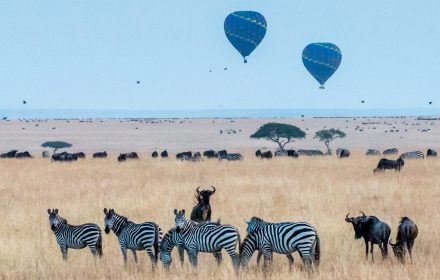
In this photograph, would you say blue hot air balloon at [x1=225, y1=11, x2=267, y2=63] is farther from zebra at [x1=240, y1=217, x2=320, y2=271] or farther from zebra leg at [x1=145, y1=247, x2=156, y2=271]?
zebra at [x1=240, y1=217, x2=320, y2=271]

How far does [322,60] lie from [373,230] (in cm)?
4486

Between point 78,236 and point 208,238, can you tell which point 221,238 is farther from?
point 78,236

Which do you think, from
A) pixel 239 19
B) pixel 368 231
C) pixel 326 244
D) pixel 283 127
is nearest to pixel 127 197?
pixel 326 244

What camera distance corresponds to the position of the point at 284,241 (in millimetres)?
9742

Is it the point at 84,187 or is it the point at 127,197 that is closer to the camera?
the point at 127,197

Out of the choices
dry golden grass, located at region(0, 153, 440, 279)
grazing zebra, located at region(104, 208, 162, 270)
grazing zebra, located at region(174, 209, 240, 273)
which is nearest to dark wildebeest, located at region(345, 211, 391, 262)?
dry golden grass, located at region(0, 153, 440, 279)

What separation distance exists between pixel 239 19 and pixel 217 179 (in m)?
26.6

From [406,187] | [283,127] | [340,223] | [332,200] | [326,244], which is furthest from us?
[283,127]

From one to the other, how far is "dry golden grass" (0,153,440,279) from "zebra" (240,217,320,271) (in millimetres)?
310

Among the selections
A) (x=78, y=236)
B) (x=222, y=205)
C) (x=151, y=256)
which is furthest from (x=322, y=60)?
(x=151, y=256)

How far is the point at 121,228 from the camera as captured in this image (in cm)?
1075

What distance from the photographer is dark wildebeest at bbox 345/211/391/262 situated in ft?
35.3

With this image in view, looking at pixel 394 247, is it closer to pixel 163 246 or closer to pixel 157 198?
pixel 163 246

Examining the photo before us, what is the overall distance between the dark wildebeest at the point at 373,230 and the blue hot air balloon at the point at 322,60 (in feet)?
147
